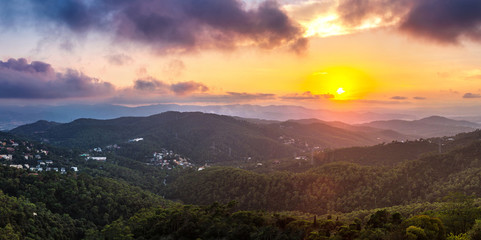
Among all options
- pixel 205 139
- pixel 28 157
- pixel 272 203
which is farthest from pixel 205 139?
pixel 272 203

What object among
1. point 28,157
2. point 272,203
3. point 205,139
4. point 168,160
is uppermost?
point 28,157

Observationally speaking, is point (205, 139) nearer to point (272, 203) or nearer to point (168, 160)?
point (168, 160)

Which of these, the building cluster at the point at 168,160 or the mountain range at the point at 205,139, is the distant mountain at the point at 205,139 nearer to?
the mountain range at the point at 205,139

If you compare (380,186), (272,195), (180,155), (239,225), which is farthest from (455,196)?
(180,155)

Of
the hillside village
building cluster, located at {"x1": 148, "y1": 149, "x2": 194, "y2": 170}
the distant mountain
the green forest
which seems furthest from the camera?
→ the distant mountain

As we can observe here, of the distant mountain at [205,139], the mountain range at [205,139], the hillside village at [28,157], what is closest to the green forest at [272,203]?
the hillside village at [28,157]

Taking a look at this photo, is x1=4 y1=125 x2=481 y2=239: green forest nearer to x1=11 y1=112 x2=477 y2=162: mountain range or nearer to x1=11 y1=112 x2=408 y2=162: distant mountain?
x1=11 y1=112 x2=477 y2=162: mountain range

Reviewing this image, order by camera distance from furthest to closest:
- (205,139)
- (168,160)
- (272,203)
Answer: (205,139), (168,160), (272,203)

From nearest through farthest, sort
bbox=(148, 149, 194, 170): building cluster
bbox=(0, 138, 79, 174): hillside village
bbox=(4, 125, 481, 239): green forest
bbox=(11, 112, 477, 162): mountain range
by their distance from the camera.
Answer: bbox=(4, 125, 481, 239): green forest, bbox=(0, 138, 79, 174): hillside village, bbox=(148, 149, 194, 170): building cluster, bbox=(11, 112, 477, 162): mountain range

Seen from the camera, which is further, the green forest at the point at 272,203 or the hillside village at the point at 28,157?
the hillside village at the point at 28,157

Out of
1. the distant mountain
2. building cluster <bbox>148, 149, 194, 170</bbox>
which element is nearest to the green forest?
building cluster <bbox>148, 149, 194, 170</bbox>

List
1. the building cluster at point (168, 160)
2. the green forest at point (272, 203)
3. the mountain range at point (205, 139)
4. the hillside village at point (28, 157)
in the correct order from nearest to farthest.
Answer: the green forest at point (272, 203), the hillside village at point (28, 157), the building cluster at point (168, 160), the mountain range at point (205, 139)
